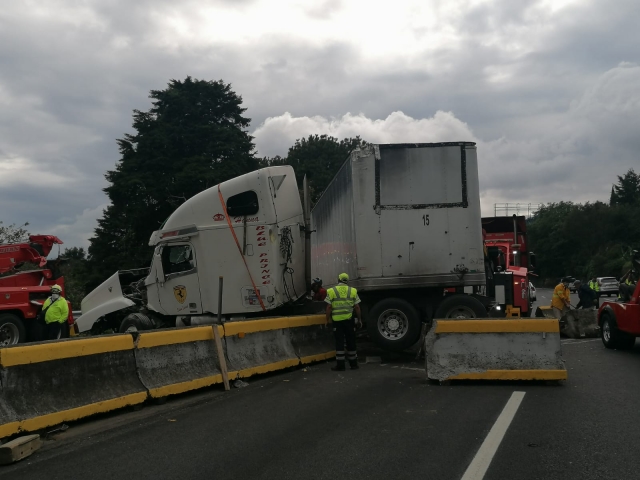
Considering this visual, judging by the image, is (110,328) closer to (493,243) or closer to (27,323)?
(27,323)

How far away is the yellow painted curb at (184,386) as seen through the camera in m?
7.89

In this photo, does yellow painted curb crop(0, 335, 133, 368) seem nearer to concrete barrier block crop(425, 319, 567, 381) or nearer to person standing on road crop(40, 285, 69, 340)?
concrete barrier block crop(425, 319, 567, 381)

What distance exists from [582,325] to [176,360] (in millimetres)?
11390

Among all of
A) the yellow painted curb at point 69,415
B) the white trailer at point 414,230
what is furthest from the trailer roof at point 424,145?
the yellow painted curb at point 69,415

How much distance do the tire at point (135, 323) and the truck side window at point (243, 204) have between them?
277cm

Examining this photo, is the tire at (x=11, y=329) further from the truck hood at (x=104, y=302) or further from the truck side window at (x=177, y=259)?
the truck side window at (x=177, y=259)

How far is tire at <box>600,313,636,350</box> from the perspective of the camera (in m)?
13.0

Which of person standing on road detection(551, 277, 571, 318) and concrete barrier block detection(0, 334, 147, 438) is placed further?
person standing on road detection(551, 277, 571, 318)

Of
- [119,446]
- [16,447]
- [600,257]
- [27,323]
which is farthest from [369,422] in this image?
[600,257]

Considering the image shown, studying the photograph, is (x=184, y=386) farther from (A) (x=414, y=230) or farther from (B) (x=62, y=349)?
(A) (x=414, y=230)

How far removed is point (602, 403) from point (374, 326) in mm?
4287

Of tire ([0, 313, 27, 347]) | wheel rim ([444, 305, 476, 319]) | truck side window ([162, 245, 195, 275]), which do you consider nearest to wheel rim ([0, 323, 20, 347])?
tire ([0, 313, 27, 347])

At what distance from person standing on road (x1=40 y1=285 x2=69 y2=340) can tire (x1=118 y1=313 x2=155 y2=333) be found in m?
1.17

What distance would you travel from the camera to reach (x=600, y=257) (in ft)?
250
